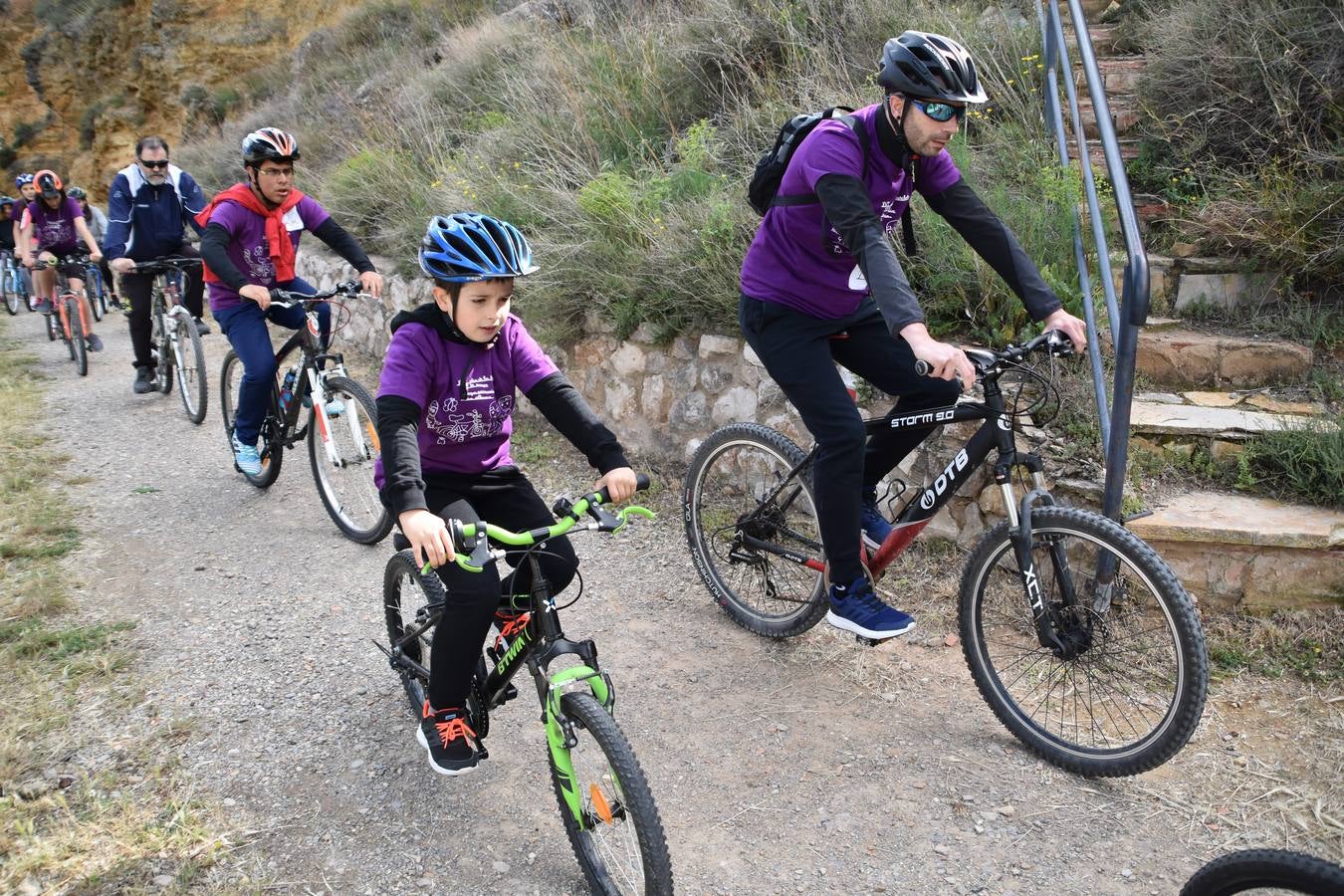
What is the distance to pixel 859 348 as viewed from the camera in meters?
4.10

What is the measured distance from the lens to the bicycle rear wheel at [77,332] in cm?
1020

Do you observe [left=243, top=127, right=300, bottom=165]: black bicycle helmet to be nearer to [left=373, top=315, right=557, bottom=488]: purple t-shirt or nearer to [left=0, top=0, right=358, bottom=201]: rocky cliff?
[left=373, top=315, right=557, bottom=488]: purple t-shirt

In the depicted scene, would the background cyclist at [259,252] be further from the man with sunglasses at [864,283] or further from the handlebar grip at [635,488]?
the handlebar grip at [635,488]

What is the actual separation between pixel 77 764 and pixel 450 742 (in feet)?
5.39

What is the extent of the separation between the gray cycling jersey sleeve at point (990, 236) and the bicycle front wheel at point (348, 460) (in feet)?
10.9

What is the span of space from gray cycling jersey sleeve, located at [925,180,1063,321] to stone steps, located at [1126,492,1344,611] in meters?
1.24

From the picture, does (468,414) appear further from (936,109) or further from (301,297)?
(301,297)

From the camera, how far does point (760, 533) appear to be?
4691mm

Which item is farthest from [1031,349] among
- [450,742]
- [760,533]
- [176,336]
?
[176,336]

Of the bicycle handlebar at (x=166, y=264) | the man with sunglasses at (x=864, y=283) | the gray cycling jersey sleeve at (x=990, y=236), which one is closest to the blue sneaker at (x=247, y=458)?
the bicycle handlebar at (x=166, y=264)

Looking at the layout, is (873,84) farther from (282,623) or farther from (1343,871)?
(1343,871)

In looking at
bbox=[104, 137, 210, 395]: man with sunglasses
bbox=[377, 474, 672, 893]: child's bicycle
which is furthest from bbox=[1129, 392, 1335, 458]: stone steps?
bbox=[104, 137, 210, 395]: man with sunglasses

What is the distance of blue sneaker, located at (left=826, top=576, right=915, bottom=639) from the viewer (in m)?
3.98

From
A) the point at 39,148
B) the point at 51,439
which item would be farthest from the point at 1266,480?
the point at 39,148
